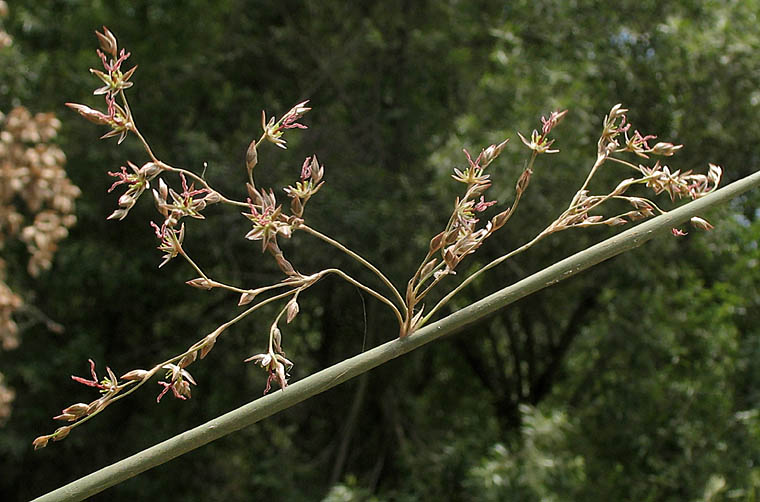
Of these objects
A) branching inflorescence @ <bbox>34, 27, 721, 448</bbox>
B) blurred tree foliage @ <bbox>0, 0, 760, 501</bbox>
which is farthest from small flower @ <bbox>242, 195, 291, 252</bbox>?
blurred tree foliage @ <bbox>0, 0, 760, 501</bbox>

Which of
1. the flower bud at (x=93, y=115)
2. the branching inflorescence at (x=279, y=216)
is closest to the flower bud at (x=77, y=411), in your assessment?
the branching inflorescence at (x=279, y=216)

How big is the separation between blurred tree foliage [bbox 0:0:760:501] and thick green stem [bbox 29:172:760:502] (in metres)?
2.19

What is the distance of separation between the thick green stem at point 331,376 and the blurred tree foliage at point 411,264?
2.19m

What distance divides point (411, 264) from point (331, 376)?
2613 mm

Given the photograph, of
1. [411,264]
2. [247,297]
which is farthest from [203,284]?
[411,264]

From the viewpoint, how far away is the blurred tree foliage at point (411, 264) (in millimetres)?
2590

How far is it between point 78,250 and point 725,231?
2.17m

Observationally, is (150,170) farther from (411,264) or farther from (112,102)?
(411,264)

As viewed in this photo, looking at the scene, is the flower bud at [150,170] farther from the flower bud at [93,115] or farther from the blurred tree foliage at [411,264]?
the blurred tree foliage at [411,264]

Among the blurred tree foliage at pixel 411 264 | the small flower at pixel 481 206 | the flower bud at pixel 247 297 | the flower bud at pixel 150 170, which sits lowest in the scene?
the blurred tree foliage at pixel 411 264

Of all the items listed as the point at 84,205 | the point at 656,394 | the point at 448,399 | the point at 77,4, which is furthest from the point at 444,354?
the point at 77,4

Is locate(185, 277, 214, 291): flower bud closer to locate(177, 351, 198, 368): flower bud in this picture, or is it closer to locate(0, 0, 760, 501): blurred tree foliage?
locate(177, 351, 198, 368): flower bud

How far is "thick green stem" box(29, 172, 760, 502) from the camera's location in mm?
316

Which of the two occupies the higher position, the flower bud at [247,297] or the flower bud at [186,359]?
the flower bud at [247,297]
